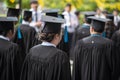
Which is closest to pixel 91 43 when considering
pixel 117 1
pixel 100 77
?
pixel 100 77

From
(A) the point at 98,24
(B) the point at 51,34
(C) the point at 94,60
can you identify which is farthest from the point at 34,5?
(B) the point at 51,34

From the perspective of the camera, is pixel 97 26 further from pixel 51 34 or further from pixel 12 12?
pixel 12 12

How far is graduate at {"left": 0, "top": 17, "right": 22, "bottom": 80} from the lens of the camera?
557 cm

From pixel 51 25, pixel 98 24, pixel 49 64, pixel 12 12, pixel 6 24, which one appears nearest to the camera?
pixel 49 64

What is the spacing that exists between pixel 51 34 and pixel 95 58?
179cm

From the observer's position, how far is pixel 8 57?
5.60m

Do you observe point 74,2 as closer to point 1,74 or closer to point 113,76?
point 113,76

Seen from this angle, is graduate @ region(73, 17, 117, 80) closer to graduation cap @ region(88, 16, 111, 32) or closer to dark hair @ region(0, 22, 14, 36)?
graduation cap @ region(88, 16, 111, 32)

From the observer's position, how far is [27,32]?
9203mm

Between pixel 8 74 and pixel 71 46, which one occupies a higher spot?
pixel 8 74

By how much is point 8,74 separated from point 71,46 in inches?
288

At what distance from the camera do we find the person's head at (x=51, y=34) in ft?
16.4

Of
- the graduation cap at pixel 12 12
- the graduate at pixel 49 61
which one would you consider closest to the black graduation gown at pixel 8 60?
the graduate at pixel 49 61

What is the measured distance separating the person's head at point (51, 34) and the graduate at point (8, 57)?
24.6 inches
